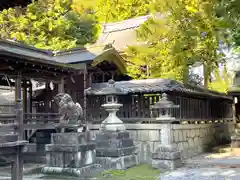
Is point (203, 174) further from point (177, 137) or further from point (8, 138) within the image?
point (8, 138)

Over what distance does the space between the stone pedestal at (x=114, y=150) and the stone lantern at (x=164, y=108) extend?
61.0 inches

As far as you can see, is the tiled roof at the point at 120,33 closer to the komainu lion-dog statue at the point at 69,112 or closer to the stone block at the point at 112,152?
the stone block at the point at 112,152

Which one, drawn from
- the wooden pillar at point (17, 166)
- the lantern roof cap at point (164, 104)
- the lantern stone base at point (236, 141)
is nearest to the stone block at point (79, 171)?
the wooden pillar at point (17, 166)

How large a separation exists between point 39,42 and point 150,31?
9434 millimetres

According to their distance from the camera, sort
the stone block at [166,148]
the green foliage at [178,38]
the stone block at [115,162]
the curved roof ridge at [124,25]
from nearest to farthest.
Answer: the stone block at [115,162]
the stone block at [166,148]
the green foliage at [178,38]
the curved roof ridge at [124,25]

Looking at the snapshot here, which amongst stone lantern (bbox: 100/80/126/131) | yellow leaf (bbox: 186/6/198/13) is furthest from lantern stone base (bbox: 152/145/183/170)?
yellow leaf (bbox: 186/6/198/13)

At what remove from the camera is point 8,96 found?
22062 mm

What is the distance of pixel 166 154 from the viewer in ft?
39.4

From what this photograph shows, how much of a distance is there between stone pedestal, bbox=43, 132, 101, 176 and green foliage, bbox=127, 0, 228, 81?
7.34 metres

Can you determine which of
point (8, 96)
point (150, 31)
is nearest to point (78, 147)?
point (150, 31)

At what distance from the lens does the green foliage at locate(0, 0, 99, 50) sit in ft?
74.9

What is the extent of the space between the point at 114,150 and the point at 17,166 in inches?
165

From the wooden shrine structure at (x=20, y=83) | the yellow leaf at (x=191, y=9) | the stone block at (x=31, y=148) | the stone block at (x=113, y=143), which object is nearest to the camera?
the wooden shrine structure at (x=20, y=83)

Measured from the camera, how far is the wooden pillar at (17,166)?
8.40 m
